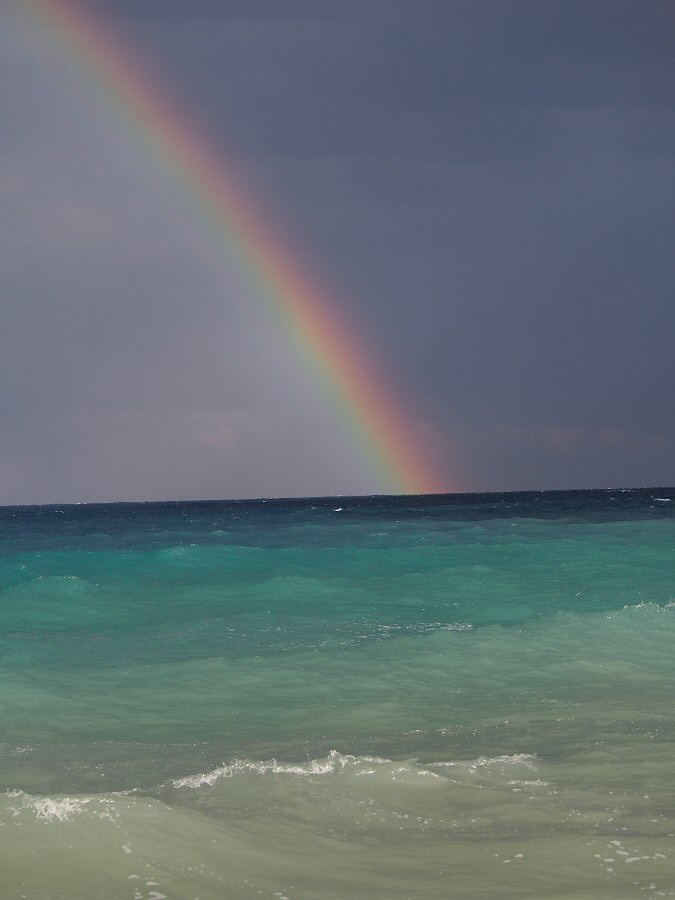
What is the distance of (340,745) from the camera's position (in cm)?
1132

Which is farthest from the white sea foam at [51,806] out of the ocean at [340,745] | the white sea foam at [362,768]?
the white sea foam at [362,768]

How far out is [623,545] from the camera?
4469 cm

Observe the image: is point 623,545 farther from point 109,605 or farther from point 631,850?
point 631,850

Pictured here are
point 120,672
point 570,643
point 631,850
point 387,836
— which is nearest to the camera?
point 631,850

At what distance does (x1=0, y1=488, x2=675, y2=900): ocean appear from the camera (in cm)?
709

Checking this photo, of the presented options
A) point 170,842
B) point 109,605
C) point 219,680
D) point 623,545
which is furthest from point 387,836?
point 623,545

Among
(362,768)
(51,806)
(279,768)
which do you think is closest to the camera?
(51,806)

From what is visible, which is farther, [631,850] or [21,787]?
[21,787]

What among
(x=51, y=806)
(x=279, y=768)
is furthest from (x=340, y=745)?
(x=51, y=806)

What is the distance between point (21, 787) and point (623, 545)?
3889cm

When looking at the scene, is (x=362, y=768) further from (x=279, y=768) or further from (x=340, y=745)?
(x=340, y=745)

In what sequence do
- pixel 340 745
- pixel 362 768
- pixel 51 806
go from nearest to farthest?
pixel 51 806 → pixel 362 768 → pixel 340 745

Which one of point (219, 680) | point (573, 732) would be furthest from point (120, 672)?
point (573, 732)

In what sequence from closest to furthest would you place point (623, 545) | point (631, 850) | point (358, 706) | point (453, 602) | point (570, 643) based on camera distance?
point (631, 850)
point (358, 706)
point (570, 643)
point (453, 602)
point (623, 545)
